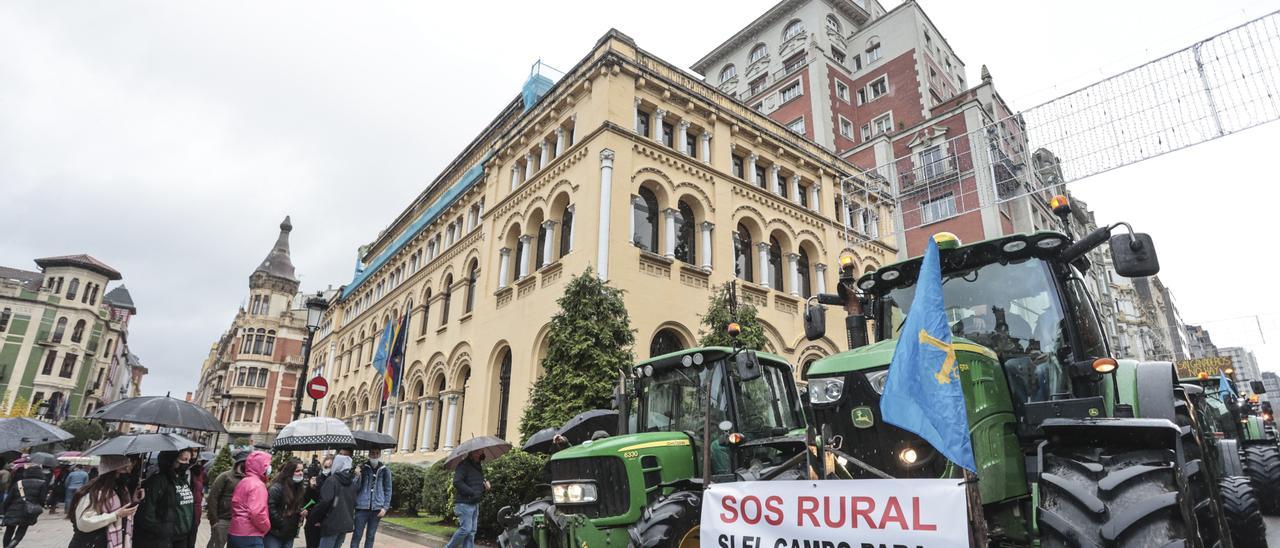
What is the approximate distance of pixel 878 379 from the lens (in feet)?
12.8

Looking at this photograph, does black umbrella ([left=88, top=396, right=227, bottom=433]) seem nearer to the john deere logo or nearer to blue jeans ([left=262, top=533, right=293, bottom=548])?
blue jeans ([left=262, top=533, right=293, bottom=548])

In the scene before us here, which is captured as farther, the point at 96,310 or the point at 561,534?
the point at 96,310

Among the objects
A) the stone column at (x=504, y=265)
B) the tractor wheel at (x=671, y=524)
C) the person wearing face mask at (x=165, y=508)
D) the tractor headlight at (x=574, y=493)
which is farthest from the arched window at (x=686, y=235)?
the person wearing face mask at (x=165, y=508)

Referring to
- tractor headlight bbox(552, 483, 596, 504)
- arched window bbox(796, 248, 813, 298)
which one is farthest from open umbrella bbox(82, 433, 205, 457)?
arched window bbox(796, 248, 813, 298)

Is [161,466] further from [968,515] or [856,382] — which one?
[968,515]

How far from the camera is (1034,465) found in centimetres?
421

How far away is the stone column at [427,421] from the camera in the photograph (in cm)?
2023

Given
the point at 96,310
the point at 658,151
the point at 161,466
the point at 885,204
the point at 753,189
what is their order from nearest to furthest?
the point at 161,466
the point at 658,151
the point at 753,189
the point at 885,204
the point at 96,310

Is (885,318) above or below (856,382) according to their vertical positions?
above

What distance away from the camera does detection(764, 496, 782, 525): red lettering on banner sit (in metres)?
3.71

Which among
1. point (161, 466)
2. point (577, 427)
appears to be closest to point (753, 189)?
point (577, 427)

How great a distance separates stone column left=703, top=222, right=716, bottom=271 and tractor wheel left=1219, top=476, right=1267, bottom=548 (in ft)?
36.2

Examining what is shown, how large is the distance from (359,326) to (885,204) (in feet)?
86.7

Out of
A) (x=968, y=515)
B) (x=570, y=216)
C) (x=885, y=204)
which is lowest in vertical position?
(x=968, y=515)
